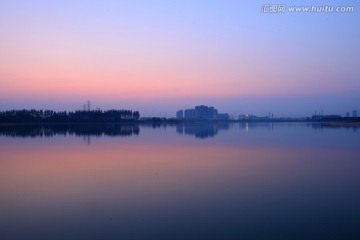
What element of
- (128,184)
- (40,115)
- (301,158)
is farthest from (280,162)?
(40,115)

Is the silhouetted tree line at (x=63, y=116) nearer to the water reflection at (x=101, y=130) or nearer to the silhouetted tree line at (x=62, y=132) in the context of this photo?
the water reflection at (x=101, y=130)

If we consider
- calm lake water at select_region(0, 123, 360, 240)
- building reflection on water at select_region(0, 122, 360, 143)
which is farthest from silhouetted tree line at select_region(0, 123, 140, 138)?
calm lake water at select_region(0, 123, 360, 240)

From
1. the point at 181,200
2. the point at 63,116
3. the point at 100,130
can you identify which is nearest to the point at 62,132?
the point at 100,130

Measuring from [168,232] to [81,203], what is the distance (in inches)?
70.7

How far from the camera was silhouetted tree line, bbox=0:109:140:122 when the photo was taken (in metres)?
54.5

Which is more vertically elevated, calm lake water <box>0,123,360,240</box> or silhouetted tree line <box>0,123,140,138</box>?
silhouetted tree line <box>0,123,140,138</box>

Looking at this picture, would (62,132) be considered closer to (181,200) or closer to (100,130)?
(100,130)

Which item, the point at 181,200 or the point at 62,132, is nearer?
the point at 181,200

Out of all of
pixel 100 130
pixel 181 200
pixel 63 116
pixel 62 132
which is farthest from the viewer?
pixel 63 116

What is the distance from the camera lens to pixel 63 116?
2406 inches

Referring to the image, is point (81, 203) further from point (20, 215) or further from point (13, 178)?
point (13, 178)

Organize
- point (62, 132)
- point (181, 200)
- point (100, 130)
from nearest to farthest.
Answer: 1. point (181, 200)
2. point (62, 132)
3. point (100, 130)

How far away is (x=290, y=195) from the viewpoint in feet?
17.7

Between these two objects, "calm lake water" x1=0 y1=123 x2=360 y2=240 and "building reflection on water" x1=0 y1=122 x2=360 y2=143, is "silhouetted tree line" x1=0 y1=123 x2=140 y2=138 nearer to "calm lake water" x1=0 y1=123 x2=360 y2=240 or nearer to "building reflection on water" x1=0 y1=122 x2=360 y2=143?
"building reflection on water" x1=0 y1=122 x2=360 y2=143
